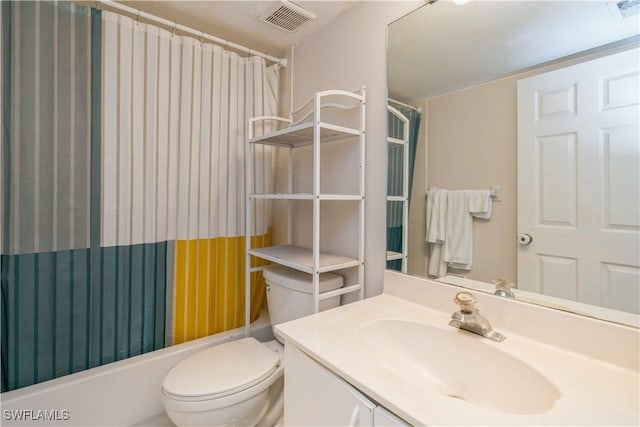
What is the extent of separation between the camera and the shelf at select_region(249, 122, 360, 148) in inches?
49.7

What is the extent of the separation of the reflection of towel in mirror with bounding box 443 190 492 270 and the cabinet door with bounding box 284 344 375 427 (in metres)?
0.60

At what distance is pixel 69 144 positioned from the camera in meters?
1.29

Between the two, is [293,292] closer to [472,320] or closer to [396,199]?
[396,199]

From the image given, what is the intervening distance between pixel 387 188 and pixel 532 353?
0.74m

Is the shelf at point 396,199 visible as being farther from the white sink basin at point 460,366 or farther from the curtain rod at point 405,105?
the white sink basin at point 460,366

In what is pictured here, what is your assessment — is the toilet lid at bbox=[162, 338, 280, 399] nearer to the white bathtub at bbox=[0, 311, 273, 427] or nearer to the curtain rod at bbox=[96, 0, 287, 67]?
the white bathtub at bbox=[0, 311, 273, 427]

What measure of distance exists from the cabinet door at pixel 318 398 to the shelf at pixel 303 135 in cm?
86

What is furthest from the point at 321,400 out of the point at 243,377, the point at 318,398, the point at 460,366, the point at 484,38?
the point at 484,38

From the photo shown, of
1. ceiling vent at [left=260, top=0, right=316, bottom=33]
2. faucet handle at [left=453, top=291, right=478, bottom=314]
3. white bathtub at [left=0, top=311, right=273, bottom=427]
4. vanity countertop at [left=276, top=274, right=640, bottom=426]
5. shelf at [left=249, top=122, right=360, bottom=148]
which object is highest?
ceiling vent at [left=260, top=0, right=316, bottom=33]

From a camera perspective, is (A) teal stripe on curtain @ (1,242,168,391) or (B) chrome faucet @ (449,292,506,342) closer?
(B) chrome faucet @ (449,292,506,342)

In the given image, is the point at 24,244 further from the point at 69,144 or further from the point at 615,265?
the point at 615,265

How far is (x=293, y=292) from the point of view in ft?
4.62

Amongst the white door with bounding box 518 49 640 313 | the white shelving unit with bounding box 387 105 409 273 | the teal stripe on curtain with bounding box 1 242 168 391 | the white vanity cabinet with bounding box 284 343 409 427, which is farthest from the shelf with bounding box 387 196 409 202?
the teal stripe on curtain with bounding box 1 242 168 391

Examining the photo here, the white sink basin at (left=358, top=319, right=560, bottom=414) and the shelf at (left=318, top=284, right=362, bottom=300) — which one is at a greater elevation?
the shelf at (left=318, top=284, right=362, bottom=300)
